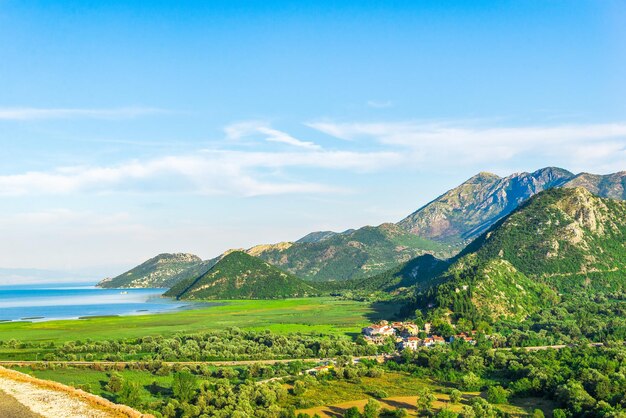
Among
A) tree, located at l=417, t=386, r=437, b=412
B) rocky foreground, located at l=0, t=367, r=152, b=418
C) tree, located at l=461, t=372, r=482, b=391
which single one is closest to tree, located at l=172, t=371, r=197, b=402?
rocky foreground, located at l=0, t=367, r=152, b=418

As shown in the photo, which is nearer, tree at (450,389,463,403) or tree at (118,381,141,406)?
tree at (118,381,141,406)

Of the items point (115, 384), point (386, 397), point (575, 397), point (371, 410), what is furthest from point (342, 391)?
point (115, 384)

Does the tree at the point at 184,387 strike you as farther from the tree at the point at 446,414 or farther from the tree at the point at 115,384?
the tree at the point at 446,414

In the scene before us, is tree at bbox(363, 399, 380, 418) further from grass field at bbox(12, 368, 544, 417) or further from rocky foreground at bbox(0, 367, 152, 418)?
rocky foreground at bbox(0, 367, 152, 418)

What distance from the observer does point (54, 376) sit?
324ft

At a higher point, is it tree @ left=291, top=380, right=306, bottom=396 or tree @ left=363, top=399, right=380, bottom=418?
tree @ left=291, top=380, right=306, bottom=396

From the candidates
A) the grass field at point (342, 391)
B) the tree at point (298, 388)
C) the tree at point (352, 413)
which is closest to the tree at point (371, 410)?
the tree at point (352, 413)

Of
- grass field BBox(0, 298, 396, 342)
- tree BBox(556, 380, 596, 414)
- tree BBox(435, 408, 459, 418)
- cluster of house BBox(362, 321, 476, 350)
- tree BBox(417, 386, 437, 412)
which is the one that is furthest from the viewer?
grass field BBox(0, 298, 396, 342)

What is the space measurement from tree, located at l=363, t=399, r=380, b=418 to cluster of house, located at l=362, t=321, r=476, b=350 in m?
52.2

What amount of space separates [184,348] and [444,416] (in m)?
69.6

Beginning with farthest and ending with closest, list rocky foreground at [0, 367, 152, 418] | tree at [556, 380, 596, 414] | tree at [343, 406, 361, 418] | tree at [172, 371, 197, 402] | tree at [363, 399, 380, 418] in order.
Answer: tree at [172, 371, 197, 402]
tree at [556, 380, 596, 414]
tree at [363, 399, 380, 418]
tree at [343, 406, 361, 418]
rocky foreground at [0, 367, 152, 418]

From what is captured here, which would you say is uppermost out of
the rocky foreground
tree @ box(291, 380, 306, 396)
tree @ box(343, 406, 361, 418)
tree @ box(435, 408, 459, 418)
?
the rocky foreground

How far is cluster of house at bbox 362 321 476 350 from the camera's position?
136 meters

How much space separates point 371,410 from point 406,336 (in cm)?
7399
